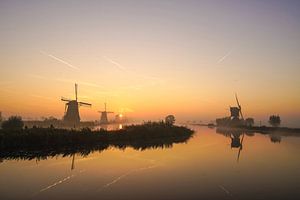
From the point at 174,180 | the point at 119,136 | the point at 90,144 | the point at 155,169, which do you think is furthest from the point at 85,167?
the point at 119,136

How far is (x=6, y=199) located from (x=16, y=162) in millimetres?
11638

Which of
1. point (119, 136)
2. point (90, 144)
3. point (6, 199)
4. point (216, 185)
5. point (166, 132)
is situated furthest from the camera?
point (166, 132)

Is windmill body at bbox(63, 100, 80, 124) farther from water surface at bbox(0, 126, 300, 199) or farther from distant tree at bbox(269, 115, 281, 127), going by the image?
distant tree at bbox(269, 115, 281, 127)

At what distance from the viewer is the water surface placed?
16281 mm

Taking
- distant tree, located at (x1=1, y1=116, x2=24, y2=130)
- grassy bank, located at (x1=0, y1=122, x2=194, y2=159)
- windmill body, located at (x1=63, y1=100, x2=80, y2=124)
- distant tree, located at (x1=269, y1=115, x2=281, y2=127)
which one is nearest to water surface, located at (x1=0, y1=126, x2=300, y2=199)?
grassy bank, located at (x1=0, y1=122, x2=194, y2=159)

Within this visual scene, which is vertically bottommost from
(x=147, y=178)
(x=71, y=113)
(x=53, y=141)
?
(x=147, y=178)

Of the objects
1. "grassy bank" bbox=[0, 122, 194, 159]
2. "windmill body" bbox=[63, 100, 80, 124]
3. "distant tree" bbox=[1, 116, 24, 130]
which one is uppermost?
"windmill body" bbox=[63, 100, 80, 124]

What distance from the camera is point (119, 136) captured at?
5116cm

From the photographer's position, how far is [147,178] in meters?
20.5

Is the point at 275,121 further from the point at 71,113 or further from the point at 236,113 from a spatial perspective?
the point at 71,113

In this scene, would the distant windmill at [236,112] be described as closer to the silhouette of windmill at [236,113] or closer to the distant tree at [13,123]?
the silhouette of windmill at [236,113]

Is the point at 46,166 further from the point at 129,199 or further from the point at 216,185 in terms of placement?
the point at 216,185

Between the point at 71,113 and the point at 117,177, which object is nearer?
the point at 117,177

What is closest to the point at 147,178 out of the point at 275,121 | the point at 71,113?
the point at 71,113
